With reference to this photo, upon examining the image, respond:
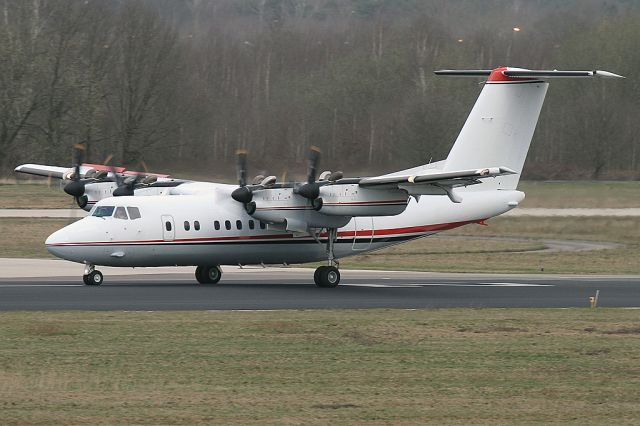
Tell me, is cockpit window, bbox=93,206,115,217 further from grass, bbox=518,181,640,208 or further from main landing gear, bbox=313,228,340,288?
grass, bbox=518,181,640,208

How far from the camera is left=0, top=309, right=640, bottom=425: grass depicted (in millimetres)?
12891

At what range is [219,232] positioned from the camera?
29078mm

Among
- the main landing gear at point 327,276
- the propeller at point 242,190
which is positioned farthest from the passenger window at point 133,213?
the main landing gear at point 327,276

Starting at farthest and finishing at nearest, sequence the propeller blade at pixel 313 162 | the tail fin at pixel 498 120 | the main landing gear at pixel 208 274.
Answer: the tail fin at pixel 498 120, the main landing gear at pixel 208 274, the propeller blade at pixel 313 162

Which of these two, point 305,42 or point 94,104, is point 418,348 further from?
point 305,42

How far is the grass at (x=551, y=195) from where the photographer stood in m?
49.9

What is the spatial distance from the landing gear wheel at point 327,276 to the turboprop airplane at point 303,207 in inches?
1.0

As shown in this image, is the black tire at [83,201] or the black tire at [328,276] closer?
the black tire at [328,276]

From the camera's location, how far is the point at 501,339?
1892 centimetres

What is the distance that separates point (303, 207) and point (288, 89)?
3086cm

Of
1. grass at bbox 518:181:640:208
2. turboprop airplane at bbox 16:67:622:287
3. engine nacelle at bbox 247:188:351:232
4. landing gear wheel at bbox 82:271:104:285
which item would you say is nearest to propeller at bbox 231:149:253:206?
turboprop airplane at bbox 16:67:622:287

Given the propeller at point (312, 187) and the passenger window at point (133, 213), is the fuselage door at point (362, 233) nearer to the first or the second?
the propeller at point (312, 187)

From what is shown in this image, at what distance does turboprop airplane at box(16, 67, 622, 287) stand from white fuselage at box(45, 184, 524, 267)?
0.03m

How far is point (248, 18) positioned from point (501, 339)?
8092 centimetres
